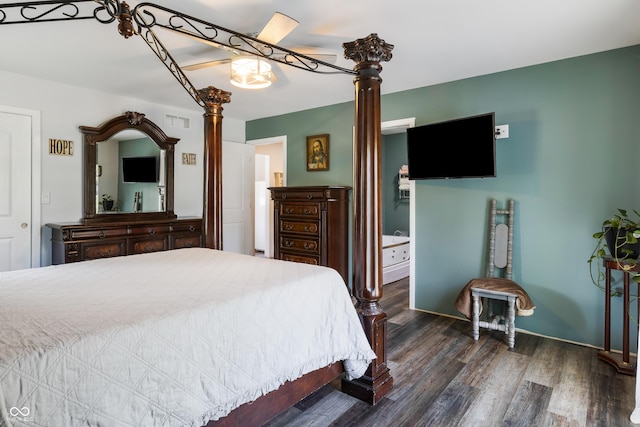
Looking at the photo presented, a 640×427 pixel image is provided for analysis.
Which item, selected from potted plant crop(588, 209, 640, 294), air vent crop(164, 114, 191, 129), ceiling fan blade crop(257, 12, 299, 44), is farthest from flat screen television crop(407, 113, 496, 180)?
air vent crop(164, 114, 191, 129)

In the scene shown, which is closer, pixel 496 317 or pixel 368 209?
pixel 368 209

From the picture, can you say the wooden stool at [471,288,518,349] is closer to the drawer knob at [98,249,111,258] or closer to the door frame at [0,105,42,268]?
the drawer knob at [98,249,111,258]

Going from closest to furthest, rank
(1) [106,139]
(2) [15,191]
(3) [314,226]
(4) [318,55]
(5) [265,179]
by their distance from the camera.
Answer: (4) [318,55] → (2) [15,191] → (1) [106,139] → (3) [314,226] → (5) [265,179]

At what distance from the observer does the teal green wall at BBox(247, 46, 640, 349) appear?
2.79 metres

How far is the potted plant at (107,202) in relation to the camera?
4016 mm

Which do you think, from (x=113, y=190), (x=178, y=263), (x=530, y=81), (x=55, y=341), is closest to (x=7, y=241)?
(x=113, y=190)

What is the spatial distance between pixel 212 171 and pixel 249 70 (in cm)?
104

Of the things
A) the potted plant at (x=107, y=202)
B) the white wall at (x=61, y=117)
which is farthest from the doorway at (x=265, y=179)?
the potted plant at (x=107, y=202)

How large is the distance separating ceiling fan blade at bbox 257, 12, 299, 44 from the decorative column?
1.10 meters

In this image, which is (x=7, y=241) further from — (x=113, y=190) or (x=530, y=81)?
(x=530, y=81)

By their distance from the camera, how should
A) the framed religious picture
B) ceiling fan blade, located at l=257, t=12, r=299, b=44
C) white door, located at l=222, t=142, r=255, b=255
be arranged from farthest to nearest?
1. white door, located at l=222, t=142, r=255, b=255
2. the framed religious picture
3. ceiling fan blade, located at l=257, t=12, r=299, b=44

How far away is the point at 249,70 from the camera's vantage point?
2432 millimetres

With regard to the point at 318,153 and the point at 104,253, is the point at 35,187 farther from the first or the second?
the point at 318,153

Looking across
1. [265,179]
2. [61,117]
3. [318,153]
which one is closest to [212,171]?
[318,153]
